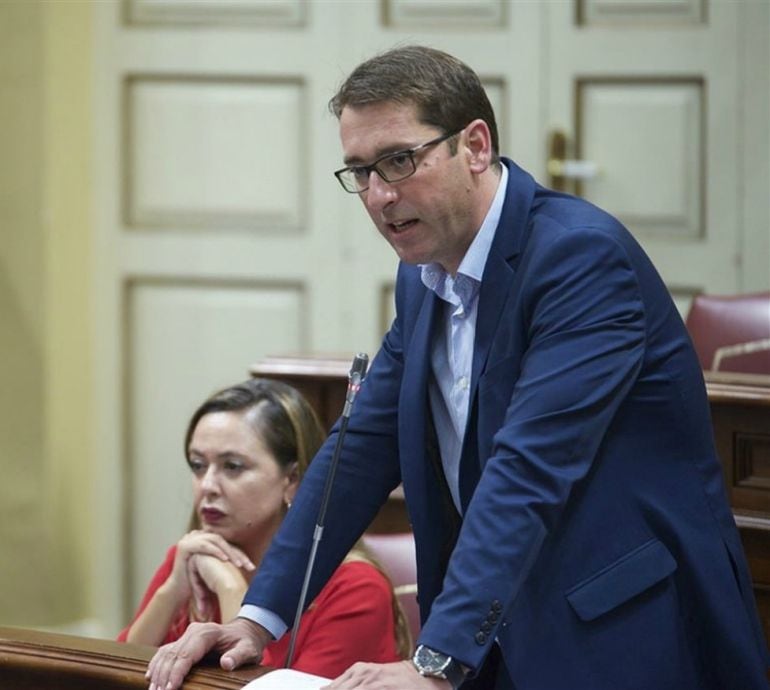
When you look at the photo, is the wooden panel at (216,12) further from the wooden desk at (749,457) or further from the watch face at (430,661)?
the watch face at (430,661)

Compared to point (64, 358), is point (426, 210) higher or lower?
higher

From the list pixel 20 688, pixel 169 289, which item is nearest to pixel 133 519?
pixel 169 289

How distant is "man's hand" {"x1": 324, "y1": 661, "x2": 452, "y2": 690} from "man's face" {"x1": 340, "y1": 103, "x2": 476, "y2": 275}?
47 cm

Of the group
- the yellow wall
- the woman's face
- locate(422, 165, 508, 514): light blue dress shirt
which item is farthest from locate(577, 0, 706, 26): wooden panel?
locate(422, 165, 508, 514): light blue dress shirt

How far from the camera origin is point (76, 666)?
1750mm

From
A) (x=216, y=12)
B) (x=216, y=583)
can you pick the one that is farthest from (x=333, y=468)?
(x=216, y=12)

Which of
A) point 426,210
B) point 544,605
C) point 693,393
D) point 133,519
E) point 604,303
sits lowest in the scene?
point 133,519

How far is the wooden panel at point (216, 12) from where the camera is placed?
4.10m

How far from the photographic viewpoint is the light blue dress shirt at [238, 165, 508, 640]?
5.69 ft

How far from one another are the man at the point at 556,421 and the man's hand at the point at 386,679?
0.07 m

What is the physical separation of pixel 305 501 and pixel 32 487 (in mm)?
2405

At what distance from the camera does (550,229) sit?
1.69 m

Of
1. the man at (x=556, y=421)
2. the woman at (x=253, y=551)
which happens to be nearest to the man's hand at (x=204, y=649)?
the man at (x=556, y=421)

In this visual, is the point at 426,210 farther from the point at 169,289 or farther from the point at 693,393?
the point at 169,289
